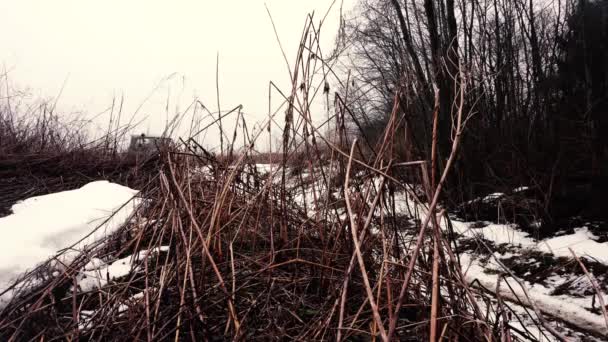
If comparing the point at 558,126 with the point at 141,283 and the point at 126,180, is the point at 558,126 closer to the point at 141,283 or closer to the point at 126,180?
the point at 141,283

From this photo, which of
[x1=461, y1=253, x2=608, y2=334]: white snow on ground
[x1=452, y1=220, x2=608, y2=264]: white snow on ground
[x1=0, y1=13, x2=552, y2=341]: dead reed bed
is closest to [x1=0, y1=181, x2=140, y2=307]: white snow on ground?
[x1=0, y1=13, x2=552, y2=341]: dead reed bed

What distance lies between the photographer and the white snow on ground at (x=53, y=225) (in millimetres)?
1301

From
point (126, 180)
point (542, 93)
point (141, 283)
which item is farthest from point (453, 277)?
point (542, 93)

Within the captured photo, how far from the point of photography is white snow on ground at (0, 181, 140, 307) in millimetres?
1301

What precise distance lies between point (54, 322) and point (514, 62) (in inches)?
208

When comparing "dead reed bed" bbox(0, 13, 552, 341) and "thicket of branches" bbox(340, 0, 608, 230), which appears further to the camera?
"thicket of branches" bbox(340, 0, 608, 230)

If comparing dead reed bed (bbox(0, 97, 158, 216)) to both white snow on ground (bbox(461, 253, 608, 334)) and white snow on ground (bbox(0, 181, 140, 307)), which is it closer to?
white snow on ground (bbox(0, 181, 140, 307))

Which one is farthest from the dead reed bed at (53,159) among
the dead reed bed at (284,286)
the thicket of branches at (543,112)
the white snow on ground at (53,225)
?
the thicket of branches at (543,112)

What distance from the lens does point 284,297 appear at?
104 cm

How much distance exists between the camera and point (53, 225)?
1641 millimetres

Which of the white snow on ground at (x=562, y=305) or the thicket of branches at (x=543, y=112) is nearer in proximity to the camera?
the white snow on ground at (x=562, y=305)

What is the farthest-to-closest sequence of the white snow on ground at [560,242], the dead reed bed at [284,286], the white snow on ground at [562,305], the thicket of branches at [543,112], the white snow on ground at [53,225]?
1. the thicket of branches at [543,112]
2. the white snow on ground at [560,242]
3. the white snow on ground at [562,305]
4. the white snow on ground at [53,225]
5. the dead reed bed at [284,286]

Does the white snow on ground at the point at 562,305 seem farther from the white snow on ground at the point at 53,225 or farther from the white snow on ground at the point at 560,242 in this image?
the white snow on ground at the point at 53,225

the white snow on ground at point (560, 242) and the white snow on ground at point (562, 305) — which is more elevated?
the white snow on ground at point (560, 242)
